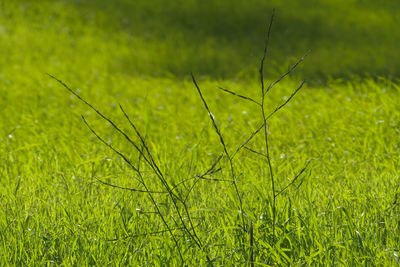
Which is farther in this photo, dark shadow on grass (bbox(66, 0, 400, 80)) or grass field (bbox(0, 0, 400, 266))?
dark shadow on grass (bbox(66, 0, 400, 80))

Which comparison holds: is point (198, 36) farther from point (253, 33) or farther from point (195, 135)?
point (195, 135)

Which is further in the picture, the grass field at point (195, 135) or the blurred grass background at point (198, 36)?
the blurred grass background at point (198, 36)

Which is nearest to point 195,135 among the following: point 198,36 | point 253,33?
point 198,36

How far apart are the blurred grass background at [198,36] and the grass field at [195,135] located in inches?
2.2

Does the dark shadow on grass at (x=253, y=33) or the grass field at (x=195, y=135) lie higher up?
the dark shadow on grass at (x=253, y=33)

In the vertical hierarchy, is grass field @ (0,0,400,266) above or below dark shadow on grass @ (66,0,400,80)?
below

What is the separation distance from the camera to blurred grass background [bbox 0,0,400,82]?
11109 mm

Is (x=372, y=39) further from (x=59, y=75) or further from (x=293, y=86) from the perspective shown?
(x=59, y=75)

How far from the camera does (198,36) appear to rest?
13266 millimetres

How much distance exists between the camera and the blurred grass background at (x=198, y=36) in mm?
11109

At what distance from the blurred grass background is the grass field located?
0.19 feet

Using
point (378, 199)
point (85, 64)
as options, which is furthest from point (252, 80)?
point (378, 199)

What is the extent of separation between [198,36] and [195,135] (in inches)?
286

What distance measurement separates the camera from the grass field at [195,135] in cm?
307
